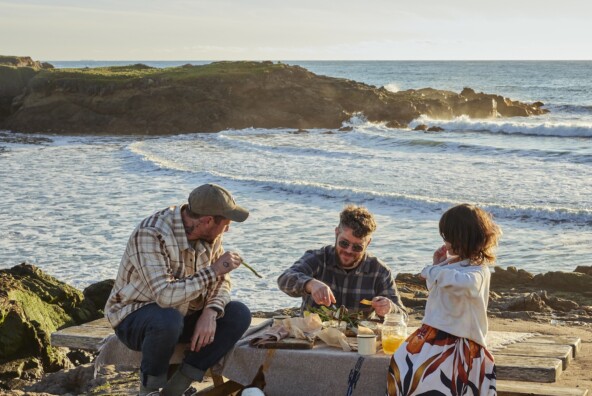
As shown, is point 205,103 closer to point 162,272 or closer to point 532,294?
point 532,294

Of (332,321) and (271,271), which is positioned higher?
(332,321)

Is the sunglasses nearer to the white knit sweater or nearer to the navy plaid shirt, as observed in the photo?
the navy plaid shirt

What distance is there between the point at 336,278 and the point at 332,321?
2.17 ft

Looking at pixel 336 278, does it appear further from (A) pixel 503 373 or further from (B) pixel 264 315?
(B) pixel 264 315

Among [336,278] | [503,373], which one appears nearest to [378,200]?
[336,278]

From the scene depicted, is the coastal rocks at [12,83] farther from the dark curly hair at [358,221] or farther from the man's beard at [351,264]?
the dark curly hair at [358,221]

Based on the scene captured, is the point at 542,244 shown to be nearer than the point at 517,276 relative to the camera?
No

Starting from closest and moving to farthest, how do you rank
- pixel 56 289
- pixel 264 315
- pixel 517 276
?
1. pixel 56 289
2. pixel 264 315
3. pixel 517 276

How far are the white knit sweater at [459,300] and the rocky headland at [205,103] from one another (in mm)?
38276

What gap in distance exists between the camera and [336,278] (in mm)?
6594

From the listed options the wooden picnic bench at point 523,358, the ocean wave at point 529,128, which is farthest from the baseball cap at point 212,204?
the ocean wave at point 529,128

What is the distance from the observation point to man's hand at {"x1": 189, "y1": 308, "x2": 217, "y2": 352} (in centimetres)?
564

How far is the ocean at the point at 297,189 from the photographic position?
46.4 feet

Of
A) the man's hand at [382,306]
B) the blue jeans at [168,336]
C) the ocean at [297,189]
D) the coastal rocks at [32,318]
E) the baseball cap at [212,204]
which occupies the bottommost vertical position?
the ocean at [297,189]
